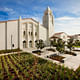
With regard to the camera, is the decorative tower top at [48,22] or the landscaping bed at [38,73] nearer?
the landscaping bed at [38,73]

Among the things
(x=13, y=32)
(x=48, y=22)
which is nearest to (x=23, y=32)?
(x=13, y=32)

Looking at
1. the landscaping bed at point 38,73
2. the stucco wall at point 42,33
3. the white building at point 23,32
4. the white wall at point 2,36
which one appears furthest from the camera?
the stucco wall at point 42,33

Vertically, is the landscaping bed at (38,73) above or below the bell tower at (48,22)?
below

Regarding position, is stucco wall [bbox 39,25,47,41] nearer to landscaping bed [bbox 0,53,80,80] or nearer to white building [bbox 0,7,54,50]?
white building [bbox 0,7,54,50]

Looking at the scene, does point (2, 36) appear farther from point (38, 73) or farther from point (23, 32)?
point (38, 73)

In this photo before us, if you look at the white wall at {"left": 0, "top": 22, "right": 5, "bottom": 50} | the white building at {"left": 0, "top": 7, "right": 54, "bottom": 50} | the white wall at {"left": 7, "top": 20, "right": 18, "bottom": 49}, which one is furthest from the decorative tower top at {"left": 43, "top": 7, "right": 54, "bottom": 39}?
the white wall at {"left": 0, "top": 22, "right": 5, "bottom": 50}

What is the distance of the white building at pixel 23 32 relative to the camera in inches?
825

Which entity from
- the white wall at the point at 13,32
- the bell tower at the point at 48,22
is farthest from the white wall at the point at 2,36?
the bell tower at the point at 48,22

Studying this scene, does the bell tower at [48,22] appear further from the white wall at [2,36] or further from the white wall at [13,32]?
the white wall at [2,36]

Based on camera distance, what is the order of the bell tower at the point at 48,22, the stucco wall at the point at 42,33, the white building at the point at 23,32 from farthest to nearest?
the bell tower at the point at 48,22, the stucco wall at the point at 42,33, the white building at the point at 23,32

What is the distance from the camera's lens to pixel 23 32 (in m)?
25.5

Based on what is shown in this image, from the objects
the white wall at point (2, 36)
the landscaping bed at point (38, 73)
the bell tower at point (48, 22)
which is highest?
the bell tower at point (48, 22)

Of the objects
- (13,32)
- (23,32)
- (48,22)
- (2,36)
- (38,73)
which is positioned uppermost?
(48,22)

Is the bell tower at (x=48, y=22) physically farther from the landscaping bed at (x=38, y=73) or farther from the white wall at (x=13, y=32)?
the landscaping bed at (x=38, y=73)
